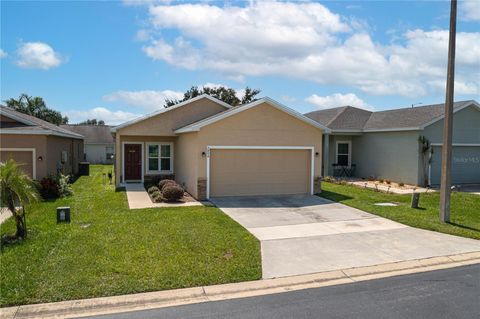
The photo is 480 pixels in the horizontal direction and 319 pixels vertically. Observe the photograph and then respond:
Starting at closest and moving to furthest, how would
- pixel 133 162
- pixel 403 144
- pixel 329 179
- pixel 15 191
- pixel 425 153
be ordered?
1. pixel 15 191
2. pixel 425 153
3. pixel 403 144
4. pixel 133 162
5. pixel 329 179

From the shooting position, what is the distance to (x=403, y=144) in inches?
808

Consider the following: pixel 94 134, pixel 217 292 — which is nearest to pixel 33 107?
pixel 94 134

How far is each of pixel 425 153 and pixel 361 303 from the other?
1589 cm

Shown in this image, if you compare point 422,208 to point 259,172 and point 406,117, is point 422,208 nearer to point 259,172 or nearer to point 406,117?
point 259,172

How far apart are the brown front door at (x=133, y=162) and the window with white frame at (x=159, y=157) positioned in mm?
528

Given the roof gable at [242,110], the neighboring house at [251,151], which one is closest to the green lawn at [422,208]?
the neighboring house at [251,151]

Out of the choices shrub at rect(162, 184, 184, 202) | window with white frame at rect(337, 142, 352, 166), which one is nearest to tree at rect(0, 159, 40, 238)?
shrub at rect(162, 184, 184, 202)

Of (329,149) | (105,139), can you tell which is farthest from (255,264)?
(105,139)

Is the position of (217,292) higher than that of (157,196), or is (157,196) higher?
(157,196)

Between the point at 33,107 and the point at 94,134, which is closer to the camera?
the point at 94,134

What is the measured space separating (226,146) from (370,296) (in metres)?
9.95

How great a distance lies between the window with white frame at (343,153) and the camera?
80.1 feet

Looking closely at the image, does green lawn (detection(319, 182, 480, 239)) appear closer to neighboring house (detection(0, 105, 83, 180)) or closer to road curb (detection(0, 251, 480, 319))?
road curb (detection(0, 251, 480, 319))

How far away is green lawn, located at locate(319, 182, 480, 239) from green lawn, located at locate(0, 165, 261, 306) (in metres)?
5.37
